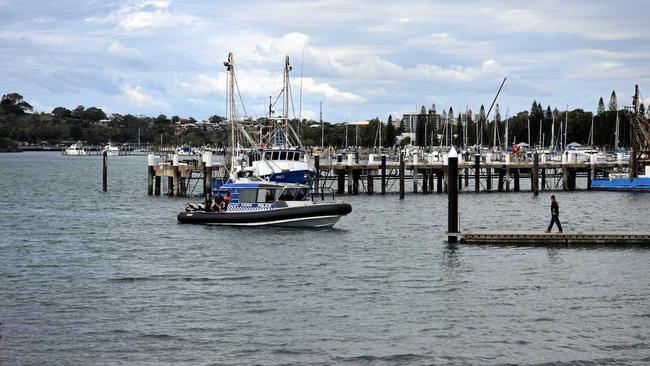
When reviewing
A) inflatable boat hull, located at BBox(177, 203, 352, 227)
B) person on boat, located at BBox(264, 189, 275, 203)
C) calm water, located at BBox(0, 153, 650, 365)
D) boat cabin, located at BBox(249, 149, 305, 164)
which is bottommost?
calm water, located at BBox(0, 153, 650, 365)

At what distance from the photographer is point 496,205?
7644 centimetres

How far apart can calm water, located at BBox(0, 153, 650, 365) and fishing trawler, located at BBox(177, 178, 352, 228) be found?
0.81 meters

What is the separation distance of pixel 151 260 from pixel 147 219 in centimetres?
2045

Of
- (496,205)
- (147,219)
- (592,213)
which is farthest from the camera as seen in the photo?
(496,205)

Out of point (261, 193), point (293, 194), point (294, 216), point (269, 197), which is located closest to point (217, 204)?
point (261, 193)

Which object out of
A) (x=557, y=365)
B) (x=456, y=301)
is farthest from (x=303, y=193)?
(x=557, y=365)

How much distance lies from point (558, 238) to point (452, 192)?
16.4ft

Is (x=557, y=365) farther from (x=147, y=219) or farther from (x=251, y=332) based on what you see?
(x=147, y=219)

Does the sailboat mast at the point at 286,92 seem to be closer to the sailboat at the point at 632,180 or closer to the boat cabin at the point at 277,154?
the boat cabin at the point at 277,154

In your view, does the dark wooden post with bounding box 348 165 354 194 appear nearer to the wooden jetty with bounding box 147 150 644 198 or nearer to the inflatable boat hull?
the wooden jetty with bounding box 147 150 644 198

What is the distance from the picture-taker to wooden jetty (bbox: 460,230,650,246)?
43.9 metres

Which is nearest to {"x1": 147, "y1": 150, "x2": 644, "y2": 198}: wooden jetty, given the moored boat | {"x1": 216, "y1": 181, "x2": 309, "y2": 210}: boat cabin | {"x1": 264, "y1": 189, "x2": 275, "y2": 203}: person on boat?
the moored boat

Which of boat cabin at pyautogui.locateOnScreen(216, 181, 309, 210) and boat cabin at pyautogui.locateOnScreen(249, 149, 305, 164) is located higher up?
boat cabin at pyautogui.locateOnScreen(249, 149, 305, 164)

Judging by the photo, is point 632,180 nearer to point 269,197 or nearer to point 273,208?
point 269,197
